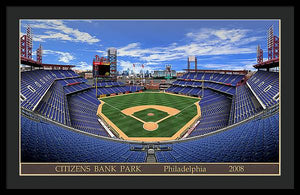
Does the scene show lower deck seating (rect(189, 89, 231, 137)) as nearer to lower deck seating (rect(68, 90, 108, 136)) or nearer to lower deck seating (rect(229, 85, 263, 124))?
lower deck seating (rect(229, 85, 263, 124))

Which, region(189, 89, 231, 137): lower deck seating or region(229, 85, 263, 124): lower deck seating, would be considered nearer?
region(229, 85, 263, 124): lower deck seating

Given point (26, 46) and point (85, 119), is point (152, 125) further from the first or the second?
point (26, 46)

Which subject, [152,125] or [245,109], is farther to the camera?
[152,125]

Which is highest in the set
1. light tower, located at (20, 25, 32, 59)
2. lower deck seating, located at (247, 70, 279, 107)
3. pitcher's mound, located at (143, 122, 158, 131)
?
light tower, located at (20, 25, 32, 59)

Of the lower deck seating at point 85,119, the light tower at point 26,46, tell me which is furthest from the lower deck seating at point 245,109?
the light tower at point 26,46

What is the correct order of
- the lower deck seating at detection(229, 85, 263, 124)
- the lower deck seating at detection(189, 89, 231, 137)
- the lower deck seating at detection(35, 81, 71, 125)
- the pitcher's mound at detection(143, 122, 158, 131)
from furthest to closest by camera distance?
the pitcher's mound at detection(143, 122, 158, 131)
the lower deck seating at detection(189, 89, 231, 137)
the lower deck seating at detection(229, 85, 263, 124)
the lower deck seating at detection(35, 81, 71, 125)

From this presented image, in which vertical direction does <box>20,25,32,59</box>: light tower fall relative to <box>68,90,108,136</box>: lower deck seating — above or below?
above

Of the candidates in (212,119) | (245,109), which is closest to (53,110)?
(212,119)

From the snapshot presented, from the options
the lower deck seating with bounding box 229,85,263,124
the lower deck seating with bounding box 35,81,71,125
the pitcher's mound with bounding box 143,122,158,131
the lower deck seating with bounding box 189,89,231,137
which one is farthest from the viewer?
the pitcher's mound with bounding box 143,122,158,131

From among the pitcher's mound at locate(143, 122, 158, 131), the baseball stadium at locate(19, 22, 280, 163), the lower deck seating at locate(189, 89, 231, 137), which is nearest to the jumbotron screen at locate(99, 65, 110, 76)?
the baseball stadium at locate(19, 22, 280, 163)
